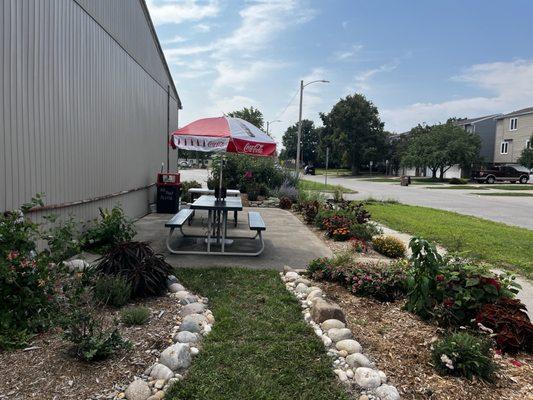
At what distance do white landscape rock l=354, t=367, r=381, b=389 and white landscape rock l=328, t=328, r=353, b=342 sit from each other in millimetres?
552

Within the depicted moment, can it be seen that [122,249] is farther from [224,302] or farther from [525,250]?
[525,250]

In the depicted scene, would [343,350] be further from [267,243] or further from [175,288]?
[267,243]

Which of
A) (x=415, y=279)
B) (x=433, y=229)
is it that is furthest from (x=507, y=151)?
(x=415, y=279)

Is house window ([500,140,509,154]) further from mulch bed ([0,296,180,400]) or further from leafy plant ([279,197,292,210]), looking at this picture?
mulch bed ([0,296,180,400])

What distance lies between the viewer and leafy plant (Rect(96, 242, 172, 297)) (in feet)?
15.1

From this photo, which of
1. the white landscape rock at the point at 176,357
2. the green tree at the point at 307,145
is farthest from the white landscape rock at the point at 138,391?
the green tree at the point at 307,145

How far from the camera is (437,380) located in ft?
10.3

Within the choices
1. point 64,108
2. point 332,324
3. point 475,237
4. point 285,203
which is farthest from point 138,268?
point 285,203

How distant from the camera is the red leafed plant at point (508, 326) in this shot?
12.0ft

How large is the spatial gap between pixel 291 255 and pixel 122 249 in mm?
3326

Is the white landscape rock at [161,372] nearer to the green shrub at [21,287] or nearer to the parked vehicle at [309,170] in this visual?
the green shrub at [21,287]

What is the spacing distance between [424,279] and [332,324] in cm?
105

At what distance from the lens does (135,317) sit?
3830mm

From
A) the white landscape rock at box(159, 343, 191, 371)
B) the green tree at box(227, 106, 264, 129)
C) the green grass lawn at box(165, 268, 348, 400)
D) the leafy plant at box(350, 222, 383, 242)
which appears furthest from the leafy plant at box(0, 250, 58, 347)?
the green tree at box(227, 106, 264, 129)
